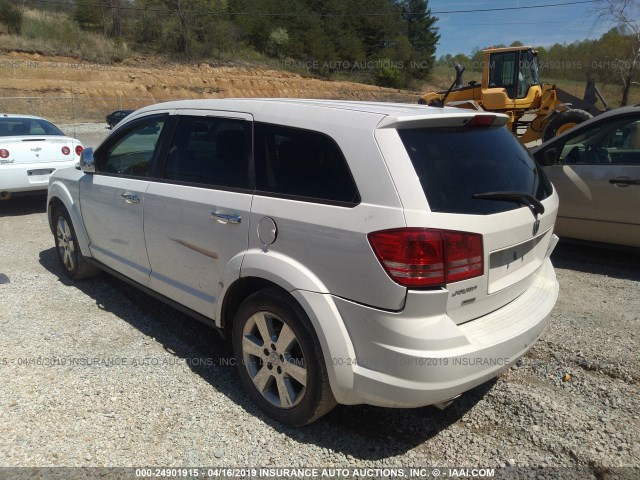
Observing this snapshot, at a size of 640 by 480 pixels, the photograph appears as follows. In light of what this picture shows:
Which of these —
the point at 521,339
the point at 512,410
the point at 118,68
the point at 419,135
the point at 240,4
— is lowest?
the point at 512,410

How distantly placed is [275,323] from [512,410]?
1.50m

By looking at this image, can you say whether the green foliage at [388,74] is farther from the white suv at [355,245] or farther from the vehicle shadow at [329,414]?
the white suv at [355,245]

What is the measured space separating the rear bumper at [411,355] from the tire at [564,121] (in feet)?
35.4

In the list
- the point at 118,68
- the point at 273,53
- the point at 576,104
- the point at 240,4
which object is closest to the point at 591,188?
the point at 576,104

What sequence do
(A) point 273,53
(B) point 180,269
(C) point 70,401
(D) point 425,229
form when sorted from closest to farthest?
(D) point 425,229 → (C) point 70,401 → (B) point 180,269 → (A) point 273,53

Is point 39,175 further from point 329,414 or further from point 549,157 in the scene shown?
point 549,157

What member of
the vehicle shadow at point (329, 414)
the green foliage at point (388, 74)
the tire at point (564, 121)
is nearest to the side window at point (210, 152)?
the vehicle shadow at point (329, 414)

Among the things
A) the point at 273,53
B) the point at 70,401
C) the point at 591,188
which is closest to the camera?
the point at 70,401

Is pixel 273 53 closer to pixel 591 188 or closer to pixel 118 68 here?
pixel 118 68

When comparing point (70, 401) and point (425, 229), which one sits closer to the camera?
point (425, 229)

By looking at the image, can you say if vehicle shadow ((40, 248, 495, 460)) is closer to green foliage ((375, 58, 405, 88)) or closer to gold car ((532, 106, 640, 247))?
gold car ((532, 106, 640, 247))

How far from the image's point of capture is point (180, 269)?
3.55 meters

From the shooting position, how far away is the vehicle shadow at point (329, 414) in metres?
2.86

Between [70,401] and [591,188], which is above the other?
[591,188]
